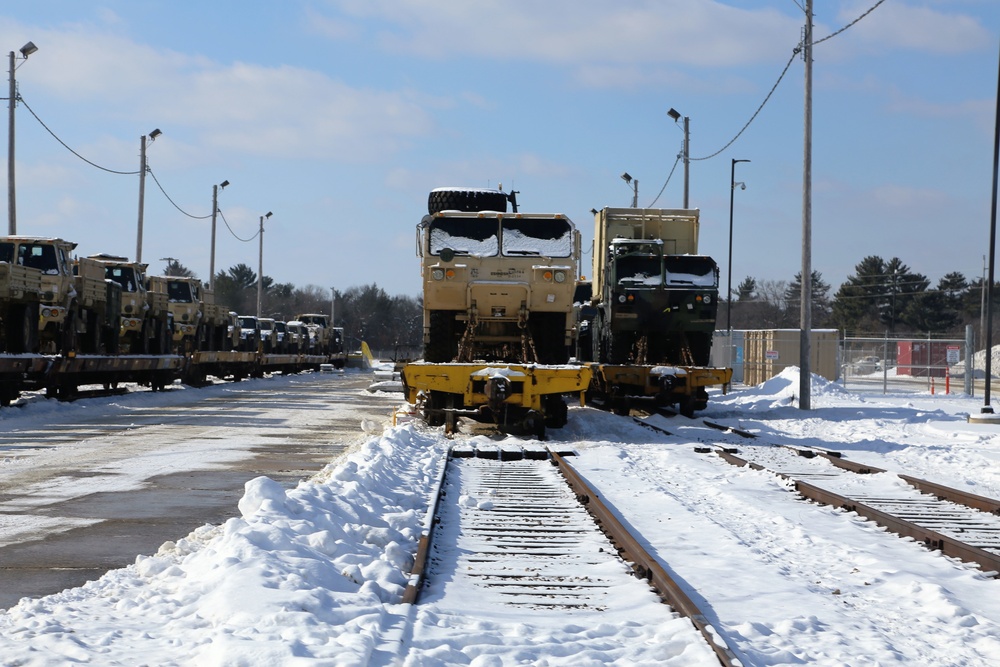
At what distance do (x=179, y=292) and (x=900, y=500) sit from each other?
31.9 metres

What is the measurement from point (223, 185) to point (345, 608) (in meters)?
58.3

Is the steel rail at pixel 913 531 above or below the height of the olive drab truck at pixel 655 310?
below

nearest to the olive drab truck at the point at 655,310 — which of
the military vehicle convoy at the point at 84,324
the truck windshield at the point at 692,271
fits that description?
the truck windshield at the point at 692,271

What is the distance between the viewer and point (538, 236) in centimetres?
1786

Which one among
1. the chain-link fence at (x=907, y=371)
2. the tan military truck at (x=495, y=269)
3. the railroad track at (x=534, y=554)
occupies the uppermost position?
the tan military truck at (x=495, y=269)

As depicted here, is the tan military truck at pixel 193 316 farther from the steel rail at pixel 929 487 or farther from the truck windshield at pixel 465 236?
the steel rail at pixel 929 487

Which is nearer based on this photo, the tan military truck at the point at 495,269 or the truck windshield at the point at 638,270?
the tan military truck at the point at 495,269

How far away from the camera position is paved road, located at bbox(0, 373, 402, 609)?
7348 mm

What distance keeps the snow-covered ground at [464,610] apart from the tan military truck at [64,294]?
15639 millimetres

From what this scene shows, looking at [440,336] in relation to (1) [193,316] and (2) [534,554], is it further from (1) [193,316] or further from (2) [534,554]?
(1) [193,316]

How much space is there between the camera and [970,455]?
619 inches

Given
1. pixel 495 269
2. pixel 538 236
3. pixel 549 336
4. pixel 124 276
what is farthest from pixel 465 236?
pixel 124 276

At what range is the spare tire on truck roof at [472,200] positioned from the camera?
767 inches

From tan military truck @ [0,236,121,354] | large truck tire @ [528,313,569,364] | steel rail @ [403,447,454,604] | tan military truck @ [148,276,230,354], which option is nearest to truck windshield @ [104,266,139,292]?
tan military truck @ [0,236,121,354]
